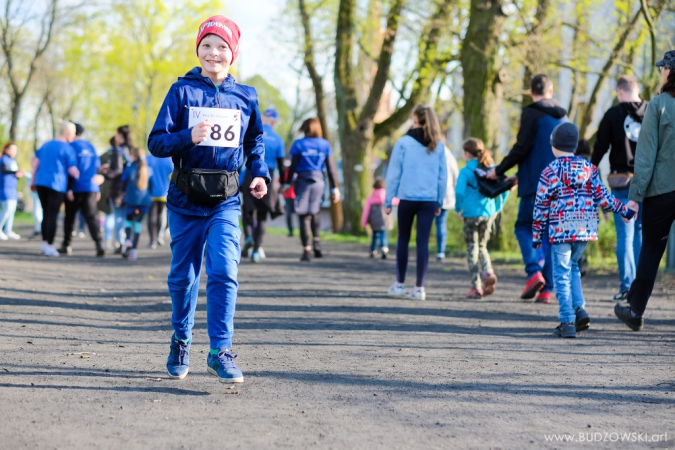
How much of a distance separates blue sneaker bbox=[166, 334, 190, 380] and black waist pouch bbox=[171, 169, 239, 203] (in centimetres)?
84

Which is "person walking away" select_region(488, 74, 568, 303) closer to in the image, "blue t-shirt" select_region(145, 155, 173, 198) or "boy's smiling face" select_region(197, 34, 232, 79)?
"boy's smiling face" select_region(197, 34, 232, 79)

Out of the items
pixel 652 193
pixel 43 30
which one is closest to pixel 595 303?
pixel 652 193

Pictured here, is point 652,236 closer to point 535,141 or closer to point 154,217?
point 535,141

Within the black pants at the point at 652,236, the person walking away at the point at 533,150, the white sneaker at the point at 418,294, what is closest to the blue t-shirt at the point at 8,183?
the white sneaker at the point at 418,294

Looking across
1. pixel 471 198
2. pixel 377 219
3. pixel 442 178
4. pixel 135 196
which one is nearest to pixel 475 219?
pixel 471 198

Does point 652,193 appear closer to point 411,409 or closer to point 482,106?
point 411,409

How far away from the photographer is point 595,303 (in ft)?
32.5

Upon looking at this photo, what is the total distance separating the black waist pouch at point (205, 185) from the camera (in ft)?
17.0

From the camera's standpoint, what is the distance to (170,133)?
5.17 m

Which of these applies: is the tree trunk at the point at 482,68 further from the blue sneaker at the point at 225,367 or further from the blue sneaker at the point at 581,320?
the blue sneaker at the point at 225,367

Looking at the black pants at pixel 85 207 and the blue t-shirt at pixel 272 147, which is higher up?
the blue t-shirt at pixel 272 147

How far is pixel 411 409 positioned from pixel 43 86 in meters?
53.0

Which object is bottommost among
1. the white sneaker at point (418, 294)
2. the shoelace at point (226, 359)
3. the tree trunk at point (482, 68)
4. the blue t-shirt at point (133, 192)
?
the white sneaker at point (418, 294)

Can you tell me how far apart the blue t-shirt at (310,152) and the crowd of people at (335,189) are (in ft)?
0.06
